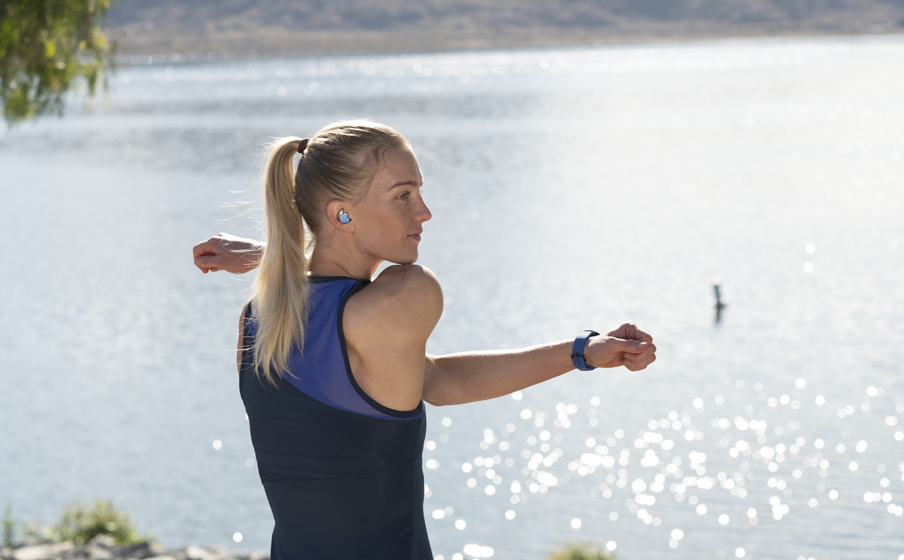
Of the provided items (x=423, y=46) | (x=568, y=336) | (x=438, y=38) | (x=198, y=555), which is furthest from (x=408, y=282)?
(x=438, y=38)

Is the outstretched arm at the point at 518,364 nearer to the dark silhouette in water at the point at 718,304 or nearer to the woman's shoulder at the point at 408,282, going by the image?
the woman's shoulder at the point at 408,282

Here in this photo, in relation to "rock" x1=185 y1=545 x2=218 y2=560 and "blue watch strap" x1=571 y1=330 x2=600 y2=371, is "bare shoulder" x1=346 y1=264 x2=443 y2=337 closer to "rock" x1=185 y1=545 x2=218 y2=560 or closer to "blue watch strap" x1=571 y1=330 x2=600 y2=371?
"blue watch strap" x1=571 y1=330 x2=600 y2=371

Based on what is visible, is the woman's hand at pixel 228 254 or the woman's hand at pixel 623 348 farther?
the woman's hand at pixel 228 254

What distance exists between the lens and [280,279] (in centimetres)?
199

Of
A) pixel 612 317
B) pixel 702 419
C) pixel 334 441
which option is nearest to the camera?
pixel 334 441

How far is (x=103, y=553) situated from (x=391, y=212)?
350 inches

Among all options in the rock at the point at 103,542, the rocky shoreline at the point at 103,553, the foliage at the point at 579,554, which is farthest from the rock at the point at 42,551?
the foliage at the point at 579,554

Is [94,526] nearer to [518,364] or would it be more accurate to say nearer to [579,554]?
[579,554]

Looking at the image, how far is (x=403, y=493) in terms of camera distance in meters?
2.02

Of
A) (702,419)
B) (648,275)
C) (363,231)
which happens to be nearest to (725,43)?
(648,275)

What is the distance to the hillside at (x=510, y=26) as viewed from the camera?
18112 cm

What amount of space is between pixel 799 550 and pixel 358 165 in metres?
12.9

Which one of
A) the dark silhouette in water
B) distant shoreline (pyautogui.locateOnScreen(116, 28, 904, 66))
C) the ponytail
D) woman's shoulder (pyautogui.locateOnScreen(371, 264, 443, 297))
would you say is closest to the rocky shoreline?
the ponytail

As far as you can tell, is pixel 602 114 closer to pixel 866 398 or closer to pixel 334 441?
pixel 866 398
